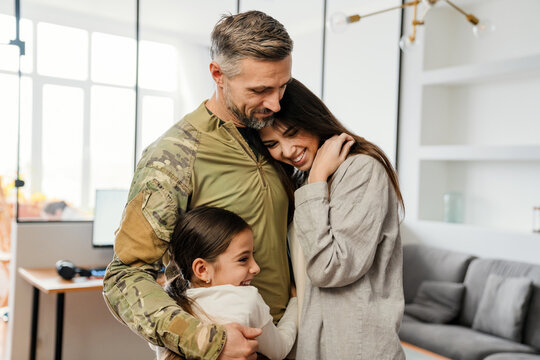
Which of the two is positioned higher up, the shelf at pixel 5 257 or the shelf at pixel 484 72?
the shelf at pixel 484 72

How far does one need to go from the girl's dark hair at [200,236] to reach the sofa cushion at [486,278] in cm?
320

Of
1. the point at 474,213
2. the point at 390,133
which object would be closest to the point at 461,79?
the point at 390,133

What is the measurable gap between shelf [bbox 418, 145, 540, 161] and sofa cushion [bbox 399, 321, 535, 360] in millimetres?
1450

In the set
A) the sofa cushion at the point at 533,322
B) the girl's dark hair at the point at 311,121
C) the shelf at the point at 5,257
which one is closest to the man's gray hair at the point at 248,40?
the girl's dark hair at the point at 311,121

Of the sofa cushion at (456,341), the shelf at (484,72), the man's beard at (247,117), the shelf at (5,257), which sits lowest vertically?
the sofa cushion at (456,341)

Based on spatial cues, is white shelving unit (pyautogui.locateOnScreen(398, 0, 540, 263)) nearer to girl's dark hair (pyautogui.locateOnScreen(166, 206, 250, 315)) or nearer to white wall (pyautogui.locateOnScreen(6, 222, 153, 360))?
white wall (pyautogui.locateOnScreen(6, 222, 153, 360))

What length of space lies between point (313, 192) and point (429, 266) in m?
3.66

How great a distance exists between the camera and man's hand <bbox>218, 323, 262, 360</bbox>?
3.49 ft

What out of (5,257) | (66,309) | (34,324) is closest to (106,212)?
(66,309)

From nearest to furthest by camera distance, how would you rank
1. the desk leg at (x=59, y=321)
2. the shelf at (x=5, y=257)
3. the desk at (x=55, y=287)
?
the desk at (x=55, y=287)
the desk leg at (x=59, y=321)
the shelf at (x=5, y=257)

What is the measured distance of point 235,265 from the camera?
1.29 meters

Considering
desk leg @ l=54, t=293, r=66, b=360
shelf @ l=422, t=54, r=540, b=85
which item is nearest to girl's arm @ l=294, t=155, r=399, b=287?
desk leg @ l=54, t=293, r=66, b=360

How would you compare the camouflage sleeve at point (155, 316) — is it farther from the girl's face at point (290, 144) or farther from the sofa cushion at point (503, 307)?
the sofa cushion at point (503, 307)

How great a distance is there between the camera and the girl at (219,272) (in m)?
1.25
